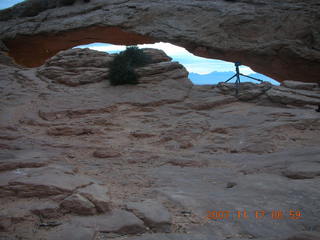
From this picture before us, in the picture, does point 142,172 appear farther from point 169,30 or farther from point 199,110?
point 169,30

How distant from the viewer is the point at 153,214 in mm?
4012

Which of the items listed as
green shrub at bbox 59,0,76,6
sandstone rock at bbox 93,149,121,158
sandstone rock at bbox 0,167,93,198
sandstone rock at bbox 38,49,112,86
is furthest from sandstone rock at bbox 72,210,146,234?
green shrub at bbox 59,0,76,6

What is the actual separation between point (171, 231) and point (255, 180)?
213cm

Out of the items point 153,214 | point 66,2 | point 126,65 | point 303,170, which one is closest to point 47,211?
point 153,214

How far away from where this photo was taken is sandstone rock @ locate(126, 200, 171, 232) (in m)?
3.79

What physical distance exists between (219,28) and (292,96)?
18.4 feet

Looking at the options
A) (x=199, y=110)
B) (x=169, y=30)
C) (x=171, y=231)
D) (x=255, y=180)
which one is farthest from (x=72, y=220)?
(x=169, y=30)

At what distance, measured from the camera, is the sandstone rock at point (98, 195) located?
4.11 metres

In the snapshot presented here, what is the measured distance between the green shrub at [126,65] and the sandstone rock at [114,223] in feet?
25.5

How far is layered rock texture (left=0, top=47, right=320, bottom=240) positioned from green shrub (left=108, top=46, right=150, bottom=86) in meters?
0.34

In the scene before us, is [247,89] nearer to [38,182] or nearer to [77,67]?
[77,67]
